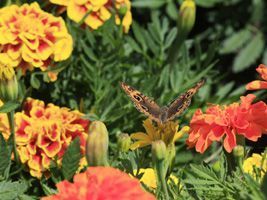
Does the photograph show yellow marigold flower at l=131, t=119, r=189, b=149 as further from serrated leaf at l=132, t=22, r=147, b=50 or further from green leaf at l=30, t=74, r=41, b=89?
serrated leaf at l=132, t=22, r=147, b=50

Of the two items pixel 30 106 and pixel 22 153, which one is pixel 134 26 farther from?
pixel 22 153

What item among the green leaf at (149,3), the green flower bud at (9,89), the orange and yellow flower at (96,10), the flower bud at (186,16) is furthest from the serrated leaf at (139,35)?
the green flower bud at (9,89)

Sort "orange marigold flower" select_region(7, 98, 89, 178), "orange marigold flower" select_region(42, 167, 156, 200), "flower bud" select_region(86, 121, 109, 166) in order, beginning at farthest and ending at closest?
"orange marigold flower" select_region(7, 98, 89, 178) → "flower bud" select_region(86, 121, 109, 166) → "orange marigold flower" select_region(42, 167, 156, 200)

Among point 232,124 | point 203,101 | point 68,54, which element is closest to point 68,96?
point 68,54

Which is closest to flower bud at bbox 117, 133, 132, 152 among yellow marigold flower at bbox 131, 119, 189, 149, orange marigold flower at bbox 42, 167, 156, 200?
yellow marigold flower at bbox 131, 119, 189, 149

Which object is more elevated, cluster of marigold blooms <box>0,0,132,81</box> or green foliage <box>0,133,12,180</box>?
cluster of marigold blooms <box>0,0,132,81</box>

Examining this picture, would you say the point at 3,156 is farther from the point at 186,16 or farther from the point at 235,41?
the point at 235,41

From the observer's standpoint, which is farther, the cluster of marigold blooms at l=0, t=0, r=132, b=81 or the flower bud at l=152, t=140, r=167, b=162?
the cluster of marigold blooms at l=0, t=0, r=132, b=81

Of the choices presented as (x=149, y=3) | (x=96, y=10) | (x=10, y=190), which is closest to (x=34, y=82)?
(x=96, y=10)
